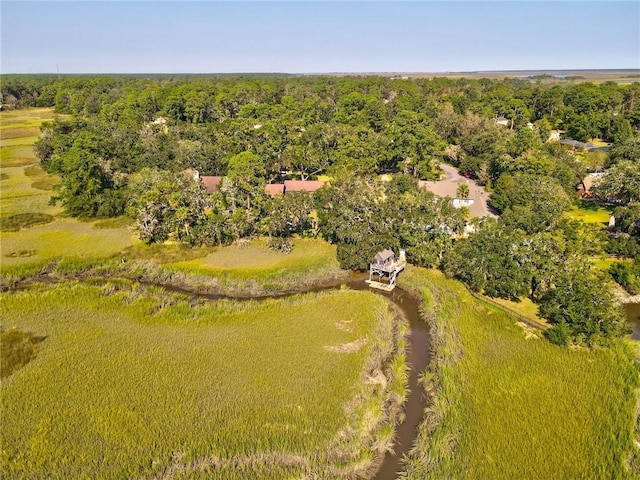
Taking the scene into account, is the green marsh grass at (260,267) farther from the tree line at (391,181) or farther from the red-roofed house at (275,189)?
the red-roofed house at (275,189)

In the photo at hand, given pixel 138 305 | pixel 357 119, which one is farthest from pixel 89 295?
pixel 357 119

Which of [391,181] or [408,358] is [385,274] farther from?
[391,181]

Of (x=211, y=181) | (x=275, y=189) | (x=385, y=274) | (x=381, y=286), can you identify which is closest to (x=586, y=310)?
(x=381, y=286)

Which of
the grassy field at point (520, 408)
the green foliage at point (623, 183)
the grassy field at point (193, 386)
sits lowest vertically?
the grassy field at point (520, 408)

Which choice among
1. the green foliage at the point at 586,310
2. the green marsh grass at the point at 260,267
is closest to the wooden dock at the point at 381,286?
the green marsh grass at the point at 260,267

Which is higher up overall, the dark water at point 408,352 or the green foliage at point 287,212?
the green foliage at point 287,212
